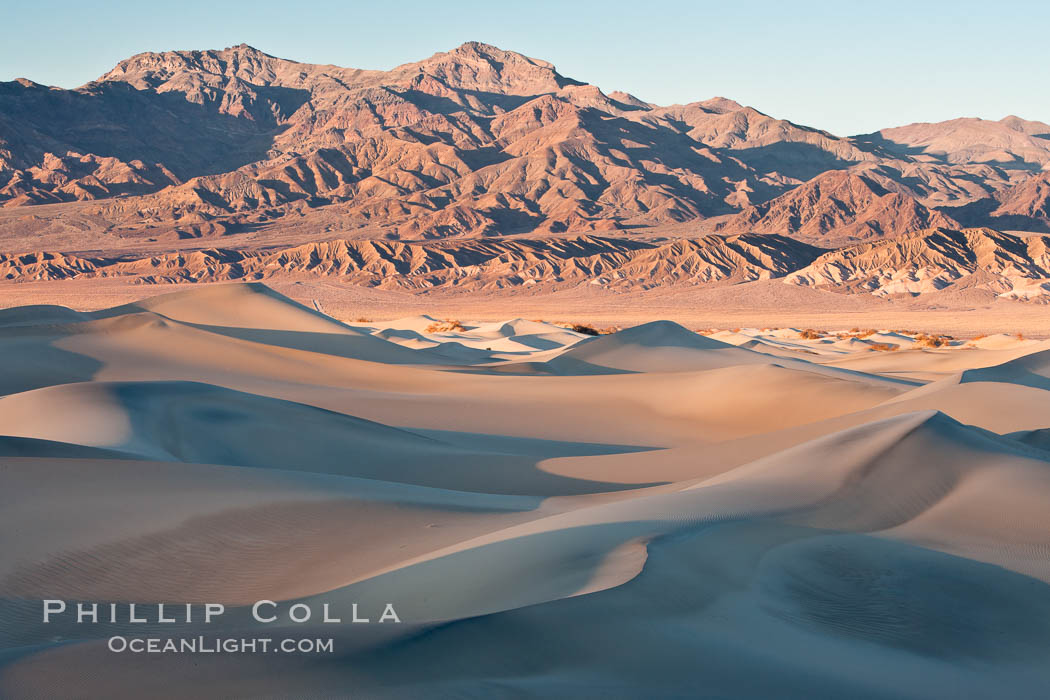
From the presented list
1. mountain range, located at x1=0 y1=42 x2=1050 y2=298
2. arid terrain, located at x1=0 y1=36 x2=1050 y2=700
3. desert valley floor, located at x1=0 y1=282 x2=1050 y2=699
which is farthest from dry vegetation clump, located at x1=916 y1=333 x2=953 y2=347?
mountain range, located at x1=0 y1=42 x2=1050 y2=298

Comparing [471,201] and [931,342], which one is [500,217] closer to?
[471,201]

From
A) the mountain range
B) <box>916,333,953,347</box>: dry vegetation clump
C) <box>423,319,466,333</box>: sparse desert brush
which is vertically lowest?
<box>423,319,466,333</box>: sparse desert brush

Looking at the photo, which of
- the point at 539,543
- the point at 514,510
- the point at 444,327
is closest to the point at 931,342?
the point at 444,327

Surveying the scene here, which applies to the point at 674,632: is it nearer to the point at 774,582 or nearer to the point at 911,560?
the point at 774,582

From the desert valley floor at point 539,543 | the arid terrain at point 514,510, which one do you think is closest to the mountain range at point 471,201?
the arid terrain at point 514,510

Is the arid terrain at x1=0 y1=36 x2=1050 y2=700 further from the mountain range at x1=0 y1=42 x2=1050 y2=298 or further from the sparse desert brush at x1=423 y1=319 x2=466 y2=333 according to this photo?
the mountain range at x1=0 y1=42 x2=1050 y2=298

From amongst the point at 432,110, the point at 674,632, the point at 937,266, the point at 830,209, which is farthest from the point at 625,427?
the point at 432,110
